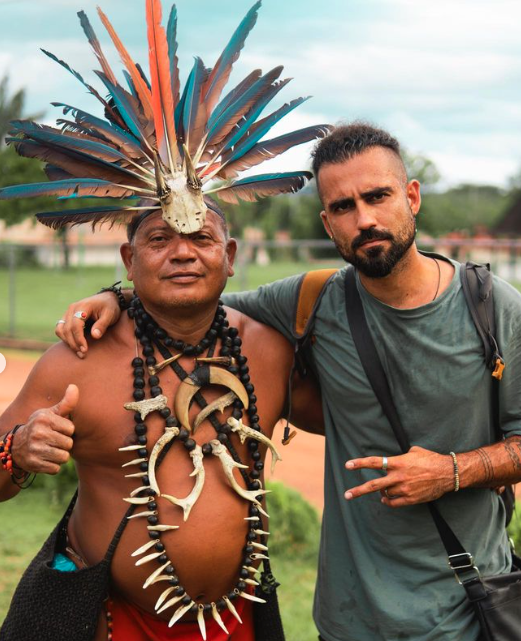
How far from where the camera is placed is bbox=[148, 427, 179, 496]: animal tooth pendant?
8.41 ft

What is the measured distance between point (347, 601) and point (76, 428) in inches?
44.9

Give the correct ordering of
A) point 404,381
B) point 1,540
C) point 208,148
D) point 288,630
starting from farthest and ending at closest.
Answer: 1. point 1,540
2. point 288,630
3. point 208,148
4. point 404,381

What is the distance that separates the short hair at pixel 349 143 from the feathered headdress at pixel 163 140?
12 centimetres

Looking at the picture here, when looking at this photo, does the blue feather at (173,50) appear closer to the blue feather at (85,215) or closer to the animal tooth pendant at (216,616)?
the blue feather at (85,215)

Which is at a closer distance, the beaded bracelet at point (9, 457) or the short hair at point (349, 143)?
the beaded bracelet at point (9, 457)

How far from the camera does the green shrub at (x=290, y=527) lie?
17.0 ft

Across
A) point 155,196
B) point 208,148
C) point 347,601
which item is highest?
point 208,148

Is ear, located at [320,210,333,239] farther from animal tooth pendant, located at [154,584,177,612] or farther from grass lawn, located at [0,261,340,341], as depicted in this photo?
grass lawn, located at [0,261,340,341]

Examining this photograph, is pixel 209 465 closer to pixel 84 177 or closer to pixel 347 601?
pixel 347 601

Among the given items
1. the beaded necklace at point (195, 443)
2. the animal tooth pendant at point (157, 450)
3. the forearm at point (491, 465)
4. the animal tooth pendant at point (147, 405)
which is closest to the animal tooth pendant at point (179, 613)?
the beaded necklace at point (195, 443)

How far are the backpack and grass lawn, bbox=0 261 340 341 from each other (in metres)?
10.7

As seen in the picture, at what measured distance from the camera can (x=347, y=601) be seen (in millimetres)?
2816

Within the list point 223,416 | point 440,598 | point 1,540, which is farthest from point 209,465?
point 1,540

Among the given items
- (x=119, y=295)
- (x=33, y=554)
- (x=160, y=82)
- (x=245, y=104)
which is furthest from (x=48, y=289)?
(x=160, y=82)
